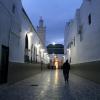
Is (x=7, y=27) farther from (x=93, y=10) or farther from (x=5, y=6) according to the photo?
(x=93, y=10)

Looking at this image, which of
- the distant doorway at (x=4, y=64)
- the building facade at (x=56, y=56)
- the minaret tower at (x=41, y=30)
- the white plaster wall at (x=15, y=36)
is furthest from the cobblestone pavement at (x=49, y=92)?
the building facade at (x=56, y=56)

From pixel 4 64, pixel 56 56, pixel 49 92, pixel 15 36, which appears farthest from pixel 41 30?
pixel 49 92

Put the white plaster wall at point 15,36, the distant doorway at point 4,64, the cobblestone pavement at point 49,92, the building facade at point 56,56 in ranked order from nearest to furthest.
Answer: the cobblestone pavement at point 49,92 < the distant doorway at point 4,64 < the white plaster wall at point 15,36 < the building facade at point 56,56

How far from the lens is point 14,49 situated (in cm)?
1741

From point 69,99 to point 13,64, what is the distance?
7785 mm

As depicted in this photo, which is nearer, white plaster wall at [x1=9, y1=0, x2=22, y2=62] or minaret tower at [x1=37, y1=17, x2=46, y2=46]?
white plaster wall at [x1=9, y1=0, x2=22, y2=62]

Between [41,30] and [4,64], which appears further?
[41,30]

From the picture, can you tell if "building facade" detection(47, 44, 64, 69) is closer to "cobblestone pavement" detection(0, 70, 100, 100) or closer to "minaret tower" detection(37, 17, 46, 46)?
"minaret tower" detection(37, 17, 46, 46)

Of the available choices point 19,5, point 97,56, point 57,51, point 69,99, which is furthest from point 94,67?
point 57,51

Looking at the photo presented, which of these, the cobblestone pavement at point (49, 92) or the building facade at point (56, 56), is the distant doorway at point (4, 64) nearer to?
the cobblestone pavement at point (49, 92)

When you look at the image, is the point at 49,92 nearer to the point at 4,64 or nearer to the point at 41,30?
the point at 4,64

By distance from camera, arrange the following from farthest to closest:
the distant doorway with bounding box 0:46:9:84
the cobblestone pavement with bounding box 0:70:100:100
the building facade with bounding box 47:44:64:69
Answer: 1. the building facade with bounding box 47:44:64:69
2. the distant doorway with bounding box 0:46:9:84
3. the cobblestone pavement with bounding box 0:70:100:100

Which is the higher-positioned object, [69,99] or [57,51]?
[57,51]

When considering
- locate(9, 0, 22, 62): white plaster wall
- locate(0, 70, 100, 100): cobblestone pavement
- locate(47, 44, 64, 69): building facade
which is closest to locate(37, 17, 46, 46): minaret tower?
locate(47, 44, 64, 69): building facade
